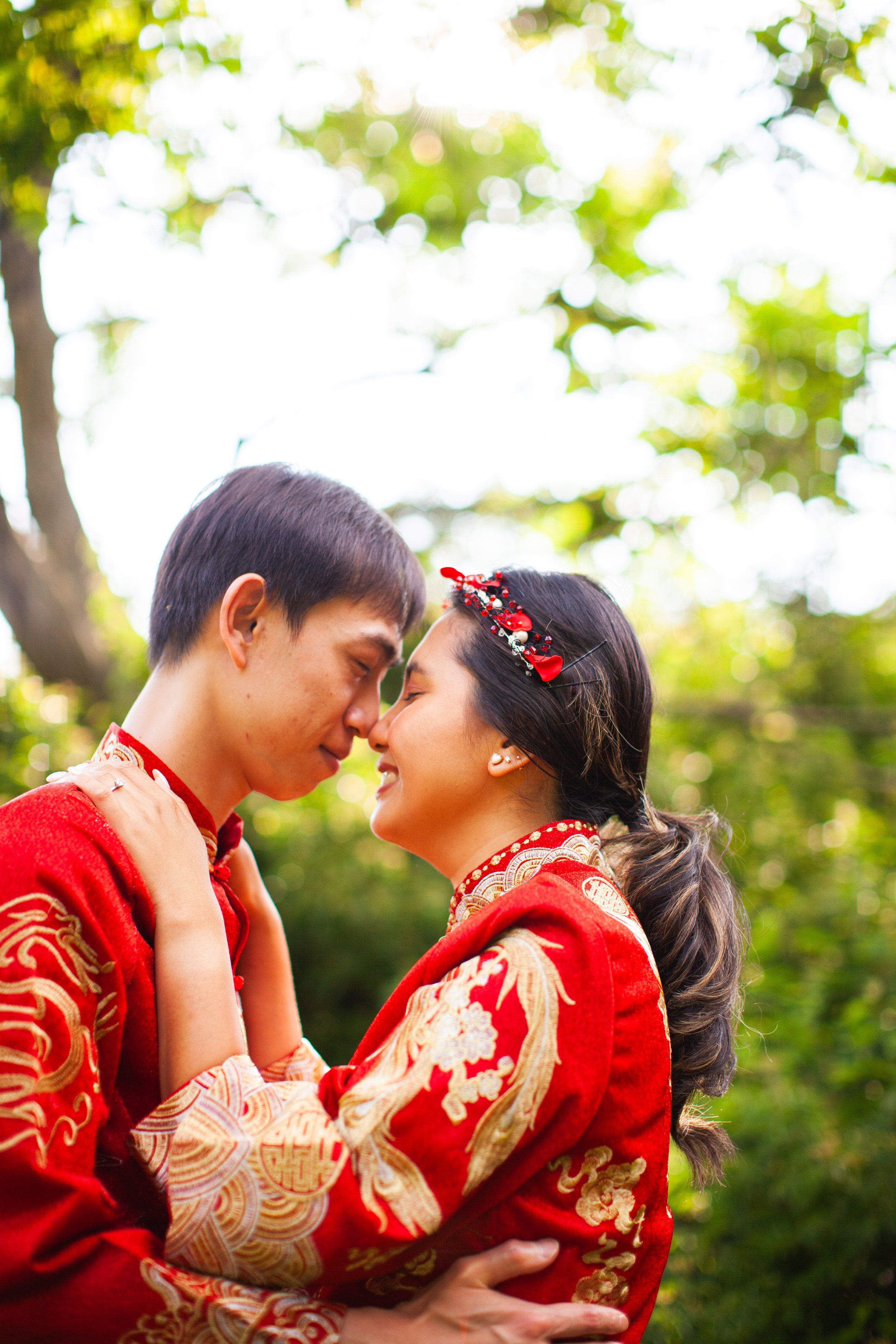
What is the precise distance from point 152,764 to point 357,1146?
32.6 inches

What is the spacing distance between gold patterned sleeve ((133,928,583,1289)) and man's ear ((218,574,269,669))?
33.1 inches

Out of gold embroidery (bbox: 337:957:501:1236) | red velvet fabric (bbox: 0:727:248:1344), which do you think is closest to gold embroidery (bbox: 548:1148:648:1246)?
gold embroidery (bbox: 337:957:501:1236)

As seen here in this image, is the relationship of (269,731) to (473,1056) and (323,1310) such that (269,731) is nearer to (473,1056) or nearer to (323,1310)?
(473,1056)

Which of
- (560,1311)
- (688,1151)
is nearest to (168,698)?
(560,1311)

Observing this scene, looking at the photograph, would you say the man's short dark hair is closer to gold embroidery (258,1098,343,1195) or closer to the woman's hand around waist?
gold embroidery (258,1098,343,1195)

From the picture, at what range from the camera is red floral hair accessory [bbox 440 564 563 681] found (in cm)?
196

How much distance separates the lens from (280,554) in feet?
6.72

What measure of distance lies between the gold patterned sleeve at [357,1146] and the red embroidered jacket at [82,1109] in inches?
2.6

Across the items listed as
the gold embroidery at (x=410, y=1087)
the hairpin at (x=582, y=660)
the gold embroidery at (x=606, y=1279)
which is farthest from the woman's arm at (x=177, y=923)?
the hairpin at (x=582, y=660)

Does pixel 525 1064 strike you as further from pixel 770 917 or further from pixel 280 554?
pixel 770 917

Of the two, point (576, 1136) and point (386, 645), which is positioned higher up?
point (386, 645)

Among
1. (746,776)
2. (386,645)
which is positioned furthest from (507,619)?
(746,776)

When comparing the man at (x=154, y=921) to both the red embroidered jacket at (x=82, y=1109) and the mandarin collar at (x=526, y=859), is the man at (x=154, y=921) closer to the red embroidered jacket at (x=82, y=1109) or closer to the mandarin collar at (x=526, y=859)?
the red embroidered jacket at (x=82, y=1109)

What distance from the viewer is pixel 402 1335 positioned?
144 cm
